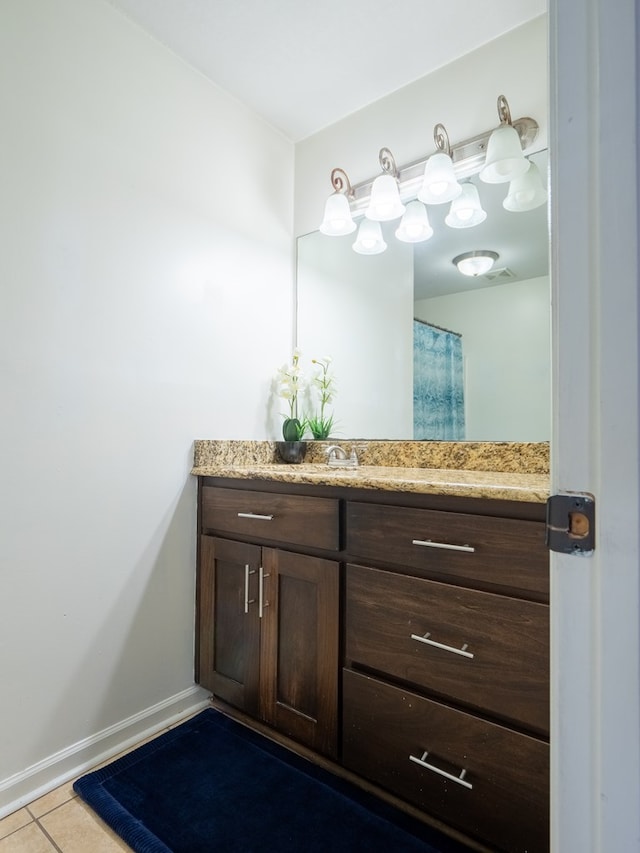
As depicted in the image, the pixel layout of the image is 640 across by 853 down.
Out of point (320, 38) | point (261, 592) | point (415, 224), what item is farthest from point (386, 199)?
point (261, 592)

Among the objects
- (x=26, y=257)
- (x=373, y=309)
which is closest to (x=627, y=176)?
(x=26, y=257)

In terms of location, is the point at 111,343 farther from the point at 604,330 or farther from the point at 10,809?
the point at 604,330

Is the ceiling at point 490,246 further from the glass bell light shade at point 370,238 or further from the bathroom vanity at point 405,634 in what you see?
the bathroom vanity at point 405,634

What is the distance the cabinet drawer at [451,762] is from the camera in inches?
39.9

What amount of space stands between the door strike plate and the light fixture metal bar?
157 centimetres

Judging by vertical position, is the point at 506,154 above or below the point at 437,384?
above

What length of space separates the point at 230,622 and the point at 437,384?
113 cm

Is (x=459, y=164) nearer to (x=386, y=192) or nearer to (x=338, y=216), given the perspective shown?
(x=386, y=192)

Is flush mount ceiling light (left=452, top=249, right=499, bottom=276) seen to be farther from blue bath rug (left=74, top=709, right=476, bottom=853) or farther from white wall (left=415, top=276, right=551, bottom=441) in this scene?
blue bath rug (left=74, top=709, right=476, bottom=853)

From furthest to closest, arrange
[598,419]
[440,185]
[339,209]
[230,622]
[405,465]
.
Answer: [339,209], [405,465], [440,185], [230,622], [598,419]

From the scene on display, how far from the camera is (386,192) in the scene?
186cm

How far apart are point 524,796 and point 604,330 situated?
1.05 metres

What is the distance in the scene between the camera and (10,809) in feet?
4.15

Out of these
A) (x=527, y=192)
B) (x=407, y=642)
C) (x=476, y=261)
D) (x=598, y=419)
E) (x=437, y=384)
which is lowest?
(x=407, y=642)
